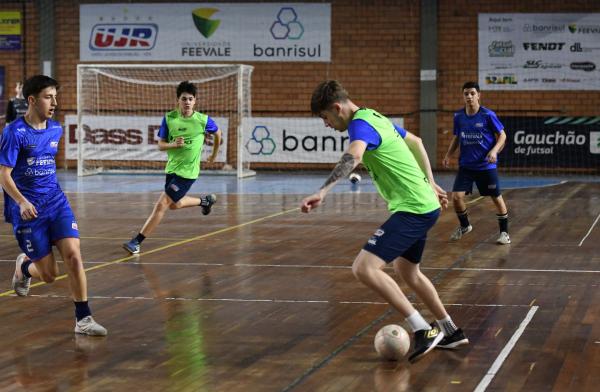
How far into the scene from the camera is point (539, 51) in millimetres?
29906

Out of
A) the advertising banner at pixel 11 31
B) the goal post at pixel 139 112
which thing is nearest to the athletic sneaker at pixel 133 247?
the goal post at pixel 139 112

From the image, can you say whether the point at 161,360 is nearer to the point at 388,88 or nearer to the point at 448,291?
the point at 448,291

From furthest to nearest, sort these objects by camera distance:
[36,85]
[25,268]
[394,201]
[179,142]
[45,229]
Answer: [179,142] → [25,268] → [45,229] → [36,85] → [394,201]

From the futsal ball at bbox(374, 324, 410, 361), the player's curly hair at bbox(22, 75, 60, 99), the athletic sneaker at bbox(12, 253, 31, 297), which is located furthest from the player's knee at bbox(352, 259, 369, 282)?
the athletic sneaker at bbox(12, 253, 31, 297)

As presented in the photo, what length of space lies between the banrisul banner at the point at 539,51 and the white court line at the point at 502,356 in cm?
2158

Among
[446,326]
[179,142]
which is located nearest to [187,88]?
[179,142]

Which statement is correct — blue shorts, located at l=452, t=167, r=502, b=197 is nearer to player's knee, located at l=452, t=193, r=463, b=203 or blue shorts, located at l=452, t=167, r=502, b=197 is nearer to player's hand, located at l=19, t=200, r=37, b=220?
player's knee, located at l=452, t=193, r=463, b=203

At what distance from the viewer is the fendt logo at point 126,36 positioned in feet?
104

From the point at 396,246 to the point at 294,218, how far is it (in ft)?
35.1

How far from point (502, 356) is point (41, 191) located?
3.70 metres

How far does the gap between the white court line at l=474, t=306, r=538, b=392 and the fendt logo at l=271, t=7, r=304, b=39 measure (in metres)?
22.3

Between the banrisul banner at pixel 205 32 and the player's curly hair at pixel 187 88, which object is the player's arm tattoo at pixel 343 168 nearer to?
the player's curly hair at pixel 187 88

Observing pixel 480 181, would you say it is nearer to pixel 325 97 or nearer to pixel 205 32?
pixel 325 97

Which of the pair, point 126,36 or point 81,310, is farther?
point 126,36
